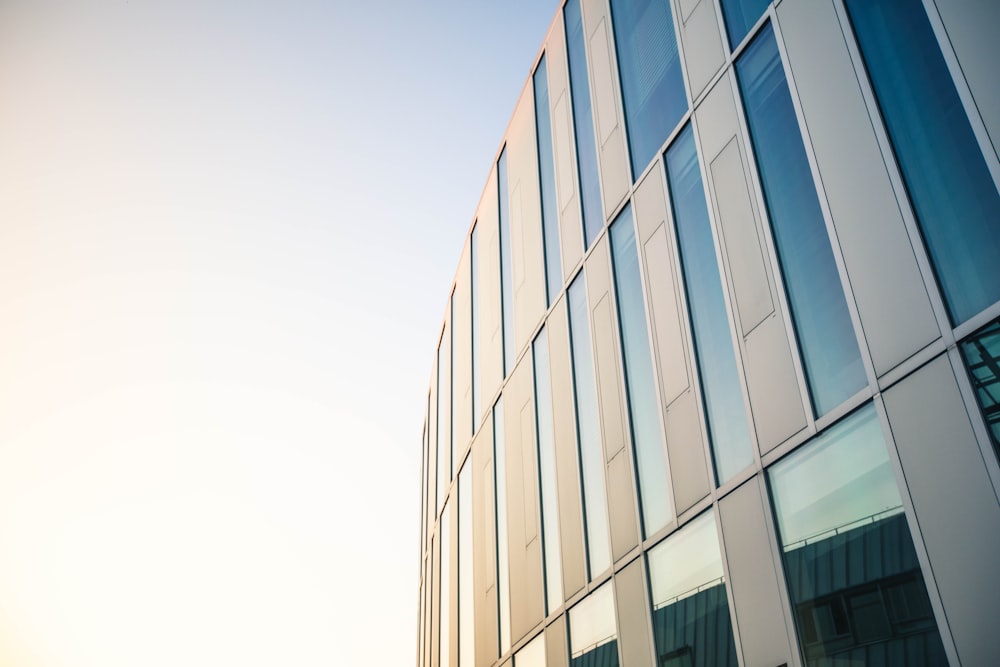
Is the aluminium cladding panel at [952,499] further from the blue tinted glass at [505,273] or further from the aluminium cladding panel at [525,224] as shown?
the blue tinted glass at [505,273]

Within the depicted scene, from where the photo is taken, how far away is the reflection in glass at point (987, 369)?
5.26 m

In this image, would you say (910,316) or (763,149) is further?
(763,149)

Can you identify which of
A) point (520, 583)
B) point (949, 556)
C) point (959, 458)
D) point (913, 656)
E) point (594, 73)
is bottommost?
point (913, 656)

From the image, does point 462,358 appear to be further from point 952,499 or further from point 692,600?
point 952,499

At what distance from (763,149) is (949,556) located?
4595 mm

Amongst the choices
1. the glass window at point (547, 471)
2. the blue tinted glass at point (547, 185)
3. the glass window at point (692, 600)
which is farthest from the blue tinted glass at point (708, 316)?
the glass window at point (547, 471)

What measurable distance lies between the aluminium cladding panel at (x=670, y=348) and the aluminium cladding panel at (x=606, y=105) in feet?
2.96

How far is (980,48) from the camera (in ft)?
19.2

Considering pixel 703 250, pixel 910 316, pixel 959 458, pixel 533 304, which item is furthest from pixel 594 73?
pixel 959 458

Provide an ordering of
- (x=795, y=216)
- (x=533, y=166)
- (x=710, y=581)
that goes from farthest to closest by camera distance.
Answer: (x=533, y=166), (x=710, y=581), (x=795, y=216)

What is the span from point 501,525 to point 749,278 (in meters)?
9.74

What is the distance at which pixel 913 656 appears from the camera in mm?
5582

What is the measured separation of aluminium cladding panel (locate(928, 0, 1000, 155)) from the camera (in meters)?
5.69

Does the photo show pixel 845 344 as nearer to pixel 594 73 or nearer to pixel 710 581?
pixel 710 581
